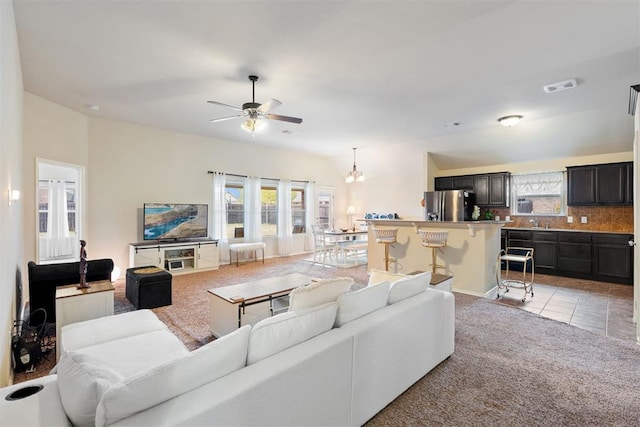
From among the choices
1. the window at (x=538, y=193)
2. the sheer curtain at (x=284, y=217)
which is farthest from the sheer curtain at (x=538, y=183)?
the sheer curtain at (x=284, y=217)

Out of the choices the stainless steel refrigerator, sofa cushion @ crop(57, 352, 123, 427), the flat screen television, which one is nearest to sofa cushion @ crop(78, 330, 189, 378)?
sofa cushion @ crop(57, 352, 123, 427)

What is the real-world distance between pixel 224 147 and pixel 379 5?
5505 millimetres

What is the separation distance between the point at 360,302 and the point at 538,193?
22.4ft

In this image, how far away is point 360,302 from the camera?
78.3 inches

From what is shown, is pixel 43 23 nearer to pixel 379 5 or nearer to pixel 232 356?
pixel 379 5

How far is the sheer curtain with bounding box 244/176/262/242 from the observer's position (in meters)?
7.58

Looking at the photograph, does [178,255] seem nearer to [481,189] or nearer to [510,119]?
[510,119]

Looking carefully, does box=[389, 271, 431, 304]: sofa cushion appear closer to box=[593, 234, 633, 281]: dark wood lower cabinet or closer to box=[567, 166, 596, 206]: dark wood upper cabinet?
box=[593, 234, 633, 281]: dark wood lower cabinet

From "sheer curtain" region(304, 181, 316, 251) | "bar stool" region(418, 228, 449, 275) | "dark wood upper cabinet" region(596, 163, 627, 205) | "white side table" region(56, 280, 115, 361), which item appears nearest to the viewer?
"white side table" region(56, 280, 115, 361)

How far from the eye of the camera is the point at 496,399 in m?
2.10

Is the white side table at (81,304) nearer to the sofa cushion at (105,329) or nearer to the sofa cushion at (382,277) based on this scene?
the sofa cushion at (105,329)

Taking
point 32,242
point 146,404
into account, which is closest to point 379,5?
point 146,404

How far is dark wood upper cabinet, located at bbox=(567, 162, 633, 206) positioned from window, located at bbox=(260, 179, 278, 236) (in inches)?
263

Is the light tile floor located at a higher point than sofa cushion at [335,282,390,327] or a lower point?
lower
